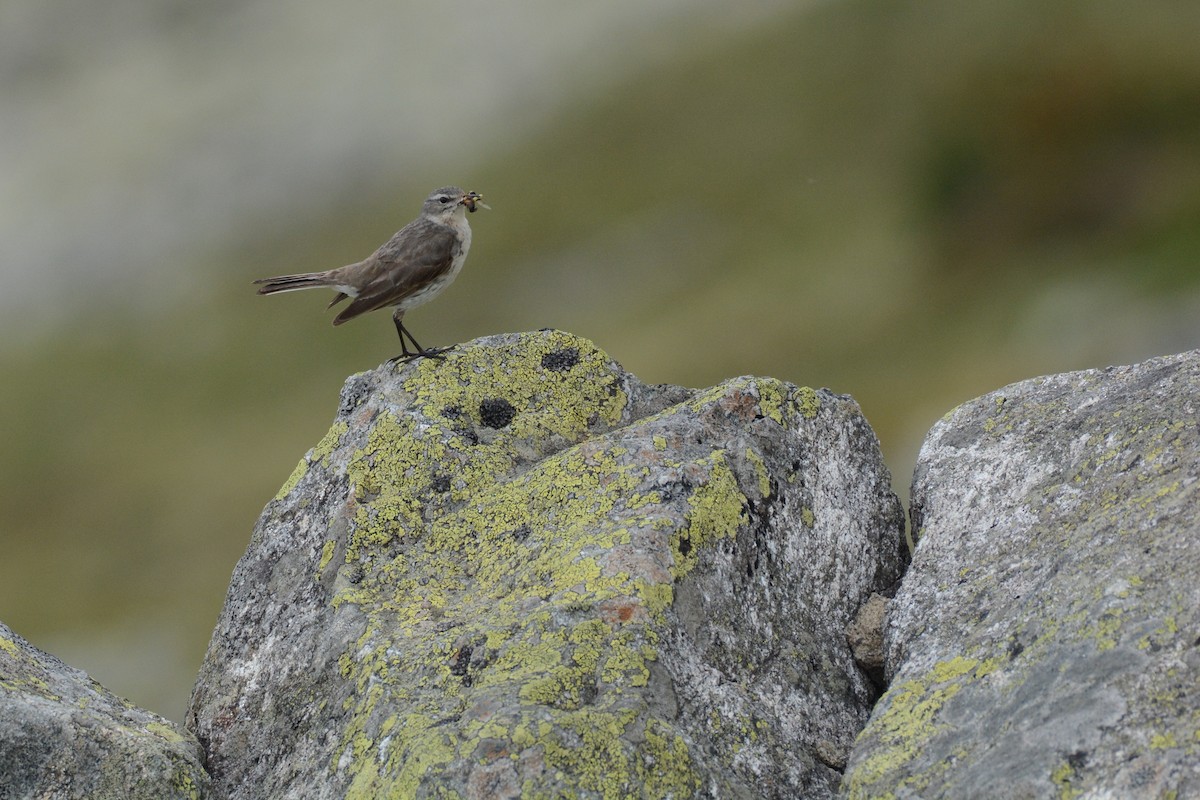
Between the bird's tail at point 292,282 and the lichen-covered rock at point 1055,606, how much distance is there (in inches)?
266

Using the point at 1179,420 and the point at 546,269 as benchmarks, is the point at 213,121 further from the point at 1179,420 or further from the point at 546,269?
the point at 1179,420

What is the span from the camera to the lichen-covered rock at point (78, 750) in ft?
22.8

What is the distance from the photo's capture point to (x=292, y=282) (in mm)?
12688

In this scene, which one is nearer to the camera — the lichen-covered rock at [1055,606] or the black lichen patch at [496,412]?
the lichen-covered rock at [1055,606]

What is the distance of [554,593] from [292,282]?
6.42 meters

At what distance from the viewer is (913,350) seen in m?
53.6

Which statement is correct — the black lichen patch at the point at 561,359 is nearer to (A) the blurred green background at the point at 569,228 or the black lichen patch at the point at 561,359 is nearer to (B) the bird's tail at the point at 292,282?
(B) the bird's tail at the point at 292,282

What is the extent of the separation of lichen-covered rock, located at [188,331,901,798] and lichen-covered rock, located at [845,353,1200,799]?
1.99ft

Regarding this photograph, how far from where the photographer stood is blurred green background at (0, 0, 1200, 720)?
5356 cm

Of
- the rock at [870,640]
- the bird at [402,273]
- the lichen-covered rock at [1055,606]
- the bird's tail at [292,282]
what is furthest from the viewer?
the bird at [402,273]

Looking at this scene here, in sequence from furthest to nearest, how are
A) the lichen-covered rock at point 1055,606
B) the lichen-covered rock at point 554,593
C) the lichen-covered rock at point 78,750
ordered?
the lichen-covered rock at point 78,750, the lichen-covered rock at point 554,593, the lichen-covered rock at point 1055,606

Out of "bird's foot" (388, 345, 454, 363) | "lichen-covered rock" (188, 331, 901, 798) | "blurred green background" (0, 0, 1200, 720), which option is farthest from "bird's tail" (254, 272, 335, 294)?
"blurred green background" (0, 0, 1200, 720)

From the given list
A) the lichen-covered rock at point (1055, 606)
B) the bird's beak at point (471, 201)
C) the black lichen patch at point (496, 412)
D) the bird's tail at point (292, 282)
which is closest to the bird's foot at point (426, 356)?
the black lichen patch at point (496, 412)

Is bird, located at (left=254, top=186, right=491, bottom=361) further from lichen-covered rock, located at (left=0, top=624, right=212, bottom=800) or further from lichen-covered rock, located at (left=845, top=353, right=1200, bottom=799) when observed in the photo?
lichen-covered rock, located at (left=845, top=353, right=1200, bottom=799)
